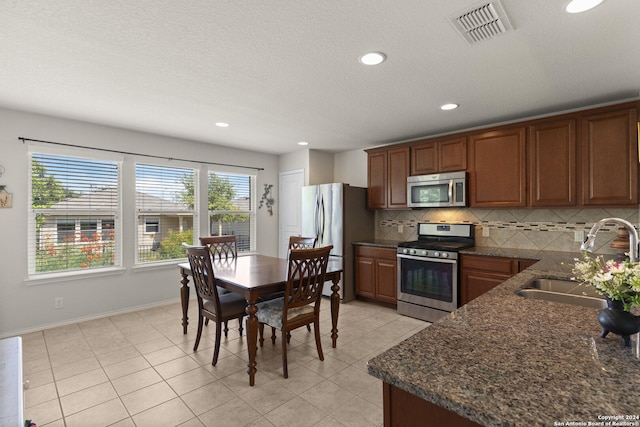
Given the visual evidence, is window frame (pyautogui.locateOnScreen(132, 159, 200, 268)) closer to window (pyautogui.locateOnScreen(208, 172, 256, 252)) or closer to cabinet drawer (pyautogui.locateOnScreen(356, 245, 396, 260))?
window (pyautogui.locateOnScreen(208, 172, 256, 252))

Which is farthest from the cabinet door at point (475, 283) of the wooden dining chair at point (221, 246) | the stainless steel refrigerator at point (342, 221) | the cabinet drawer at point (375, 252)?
the wooden dining chair at point (221, 246)

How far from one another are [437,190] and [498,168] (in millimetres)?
707

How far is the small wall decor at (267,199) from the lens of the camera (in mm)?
5523

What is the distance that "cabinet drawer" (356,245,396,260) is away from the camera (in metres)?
4.18

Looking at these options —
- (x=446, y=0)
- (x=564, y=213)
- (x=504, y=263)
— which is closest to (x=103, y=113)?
(x=446, y=0)

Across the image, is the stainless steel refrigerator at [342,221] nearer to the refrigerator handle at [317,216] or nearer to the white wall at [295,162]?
the refrigerator handle at [317,216]

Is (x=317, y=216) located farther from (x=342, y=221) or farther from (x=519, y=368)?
(x=519, y=368)

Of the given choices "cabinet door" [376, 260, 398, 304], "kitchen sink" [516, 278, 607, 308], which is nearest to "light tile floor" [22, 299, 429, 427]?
Answer: "cabinet door" [376, 260, 398, 304]

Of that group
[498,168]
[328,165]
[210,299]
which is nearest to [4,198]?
[210,299]

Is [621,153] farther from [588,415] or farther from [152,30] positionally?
[152,30]

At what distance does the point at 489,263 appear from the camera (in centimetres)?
328

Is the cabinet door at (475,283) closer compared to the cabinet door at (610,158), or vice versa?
the cabinet door at (610,158)

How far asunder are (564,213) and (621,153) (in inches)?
30.7

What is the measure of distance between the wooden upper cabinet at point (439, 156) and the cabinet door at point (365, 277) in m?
1.40
